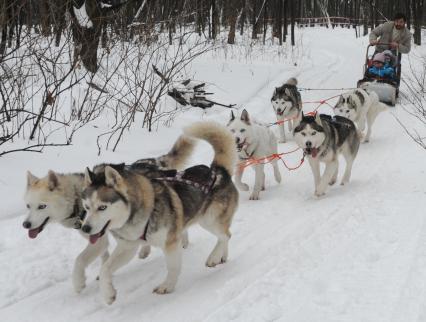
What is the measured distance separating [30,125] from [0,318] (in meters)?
3.38

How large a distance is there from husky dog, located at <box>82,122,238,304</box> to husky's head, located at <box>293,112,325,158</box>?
Result: 4.72ft

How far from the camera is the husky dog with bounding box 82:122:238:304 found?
2.41 metres

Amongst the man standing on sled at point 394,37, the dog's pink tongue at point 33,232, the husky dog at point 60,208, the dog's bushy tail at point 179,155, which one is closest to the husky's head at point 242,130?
the dog's bushy tail at point 179,155

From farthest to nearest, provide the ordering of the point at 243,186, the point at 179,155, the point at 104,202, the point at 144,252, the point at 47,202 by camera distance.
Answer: the point at 243,186
the point at 179,155
the point at 144,252
the point at 47,202
the point at 104,202

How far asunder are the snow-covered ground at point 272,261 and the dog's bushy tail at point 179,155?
1.91ft

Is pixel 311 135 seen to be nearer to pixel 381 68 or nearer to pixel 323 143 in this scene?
pixel 323 143

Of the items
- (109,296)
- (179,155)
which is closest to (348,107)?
(179,155)

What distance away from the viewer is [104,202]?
2375 millimetres

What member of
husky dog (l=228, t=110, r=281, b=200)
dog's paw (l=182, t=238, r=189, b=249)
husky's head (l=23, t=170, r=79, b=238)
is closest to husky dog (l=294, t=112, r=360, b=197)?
husky dog (l=228, t=110, r=281, b=200)

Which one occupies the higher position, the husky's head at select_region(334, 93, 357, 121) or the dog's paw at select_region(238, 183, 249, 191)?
the husky's head at select_region(334, 93, 357, 121)

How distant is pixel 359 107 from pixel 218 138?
381cm

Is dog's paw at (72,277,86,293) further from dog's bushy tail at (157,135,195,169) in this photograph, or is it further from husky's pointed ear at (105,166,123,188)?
dog's bushy tail at (157,135,195,169)

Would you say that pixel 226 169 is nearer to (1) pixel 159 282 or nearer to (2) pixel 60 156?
(1) pixel 159 282

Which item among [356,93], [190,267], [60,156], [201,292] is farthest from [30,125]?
[356,93]
